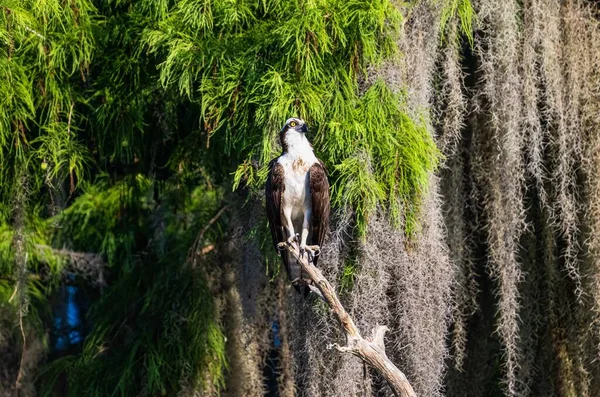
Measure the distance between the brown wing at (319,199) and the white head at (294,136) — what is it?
0.32 feet

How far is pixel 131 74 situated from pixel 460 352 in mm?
1958

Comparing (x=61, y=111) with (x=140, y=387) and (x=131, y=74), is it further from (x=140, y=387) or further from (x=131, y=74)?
(x=140, y=387)

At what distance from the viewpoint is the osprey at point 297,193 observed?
5035 millimetres

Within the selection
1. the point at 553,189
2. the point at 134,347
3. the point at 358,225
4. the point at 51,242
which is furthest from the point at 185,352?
the point at 553,189

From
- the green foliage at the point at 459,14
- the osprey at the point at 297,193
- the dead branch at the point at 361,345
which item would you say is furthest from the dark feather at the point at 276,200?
the green foliage at the point at 459,14

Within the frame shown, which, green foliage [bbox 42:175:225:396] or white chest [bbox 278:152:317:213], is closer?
white chest [bbox 278:152:317:213]

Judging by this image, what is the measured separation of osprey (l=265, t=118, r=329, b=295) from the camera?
5.04 meters

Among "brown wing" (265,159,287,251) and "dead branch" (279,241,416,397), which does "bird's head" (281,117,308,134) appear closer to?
"brown wing" (265,159,287,251)

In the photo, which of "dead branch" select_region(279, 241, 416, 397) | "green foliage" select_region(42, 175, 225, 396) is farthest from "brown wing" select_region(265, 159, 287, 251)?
"green foliage" select_region(42, 175, 225, 396)

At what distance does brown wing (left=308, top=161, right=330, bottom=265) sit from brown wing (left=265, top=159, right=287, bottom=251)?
129 mm

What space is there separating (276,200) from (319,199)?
0.19 metres

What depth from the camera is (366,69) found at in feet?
17.4

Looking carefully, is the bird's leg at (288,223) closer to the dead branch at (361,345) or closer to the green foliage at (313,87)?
the green foliage at (313,87)

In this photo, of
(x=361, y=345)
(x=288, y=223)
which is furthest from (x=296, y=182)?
(x=361, y=345)
